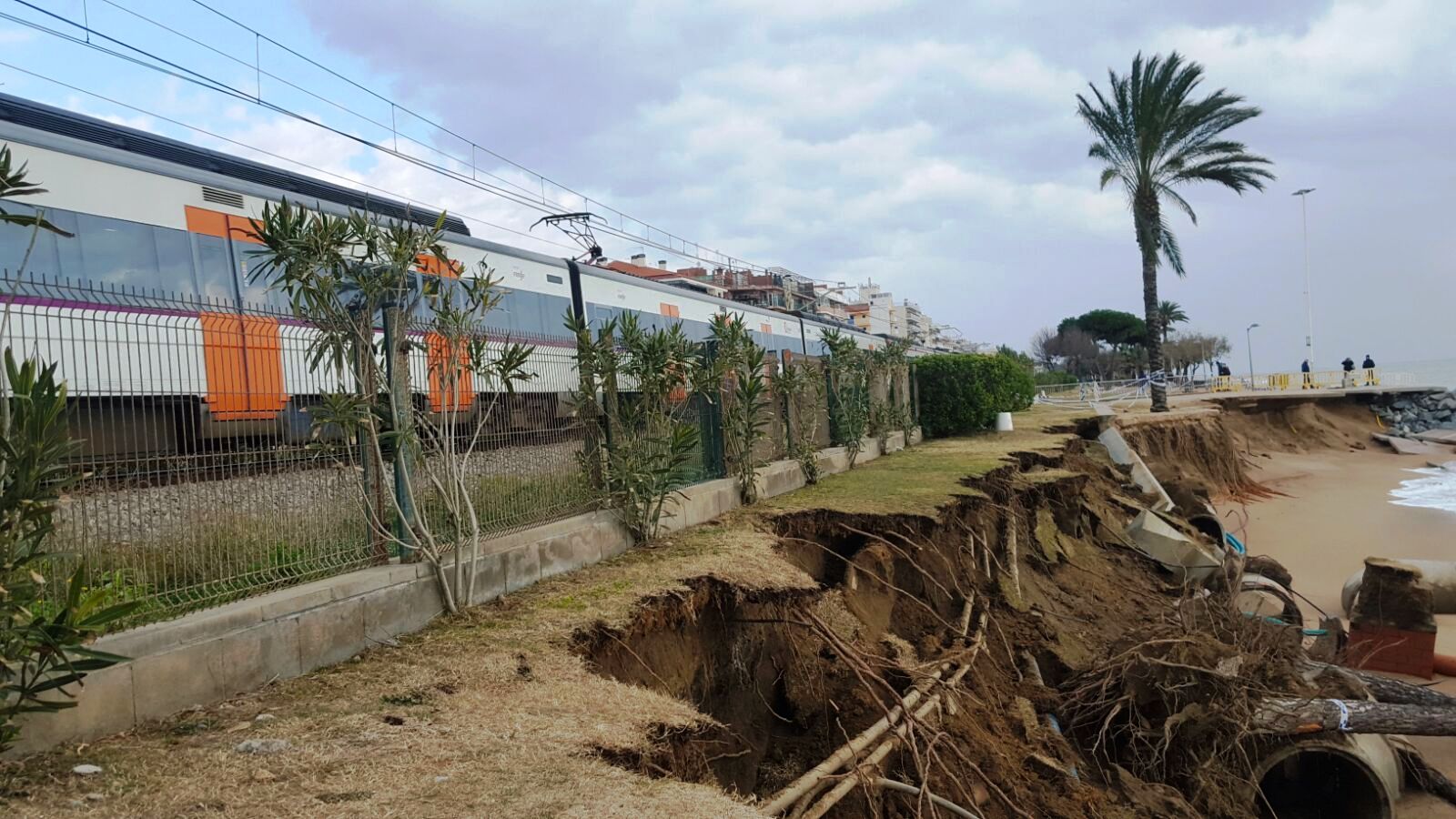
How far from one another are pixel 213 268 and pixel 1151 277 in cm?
2511

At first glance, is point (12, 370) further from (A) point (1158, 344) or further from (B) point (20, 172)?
(A) point (1158, 344)

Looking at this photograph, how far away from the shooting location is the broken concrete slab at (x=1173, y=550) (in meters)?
12.7

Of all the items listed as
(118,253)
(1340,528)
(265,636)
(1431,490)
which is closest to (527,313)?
(118,253)

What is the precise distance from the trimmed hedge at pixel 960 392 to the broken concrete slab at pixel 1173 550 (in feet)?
20.9

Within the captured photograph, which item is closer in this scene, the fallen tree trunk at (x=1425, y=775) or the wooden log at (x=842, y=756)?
the wooden log at (x=842, y=756)

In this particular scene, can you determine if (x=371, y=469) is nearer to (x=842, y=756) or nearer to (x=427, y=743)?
(x=427, y=743)

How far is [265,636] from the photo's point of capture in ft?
14.7

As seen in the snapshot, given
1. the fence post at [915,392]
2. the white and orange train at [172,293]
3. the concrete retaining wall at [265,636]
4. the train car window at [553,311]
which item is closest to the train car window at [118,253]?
the white and orange train at [172,293]

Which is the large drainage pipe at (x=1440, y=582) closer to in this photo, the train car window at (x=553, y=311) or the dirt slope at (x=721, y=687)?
the dirt slope at (x=721, y=687)

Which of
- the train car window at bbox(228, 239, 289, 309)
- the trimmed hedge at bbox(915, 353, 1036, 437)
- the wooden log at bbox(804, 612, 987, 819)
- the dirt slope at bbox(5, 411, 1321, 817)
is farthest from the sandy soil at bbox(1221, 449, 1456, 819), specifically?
the train car window at bbox(228, 239, 289, 309)

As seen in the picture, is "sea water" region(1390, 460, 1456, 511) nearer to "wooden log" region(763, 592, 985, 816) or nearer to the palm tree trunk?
the palm tree trunk

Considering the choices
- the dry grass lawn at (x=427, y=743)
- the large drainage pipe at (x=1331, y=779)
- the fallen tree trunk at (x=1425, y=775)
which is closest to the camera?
the dry grass lawn at (x=427, y=743)

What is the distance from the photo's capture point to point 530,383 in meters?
7.41

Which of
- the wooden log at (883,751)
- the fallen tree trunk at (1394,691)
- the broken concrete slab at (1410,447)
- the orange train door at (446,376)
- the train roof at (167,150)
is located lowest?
the broken concrete slab at (1410,447)
